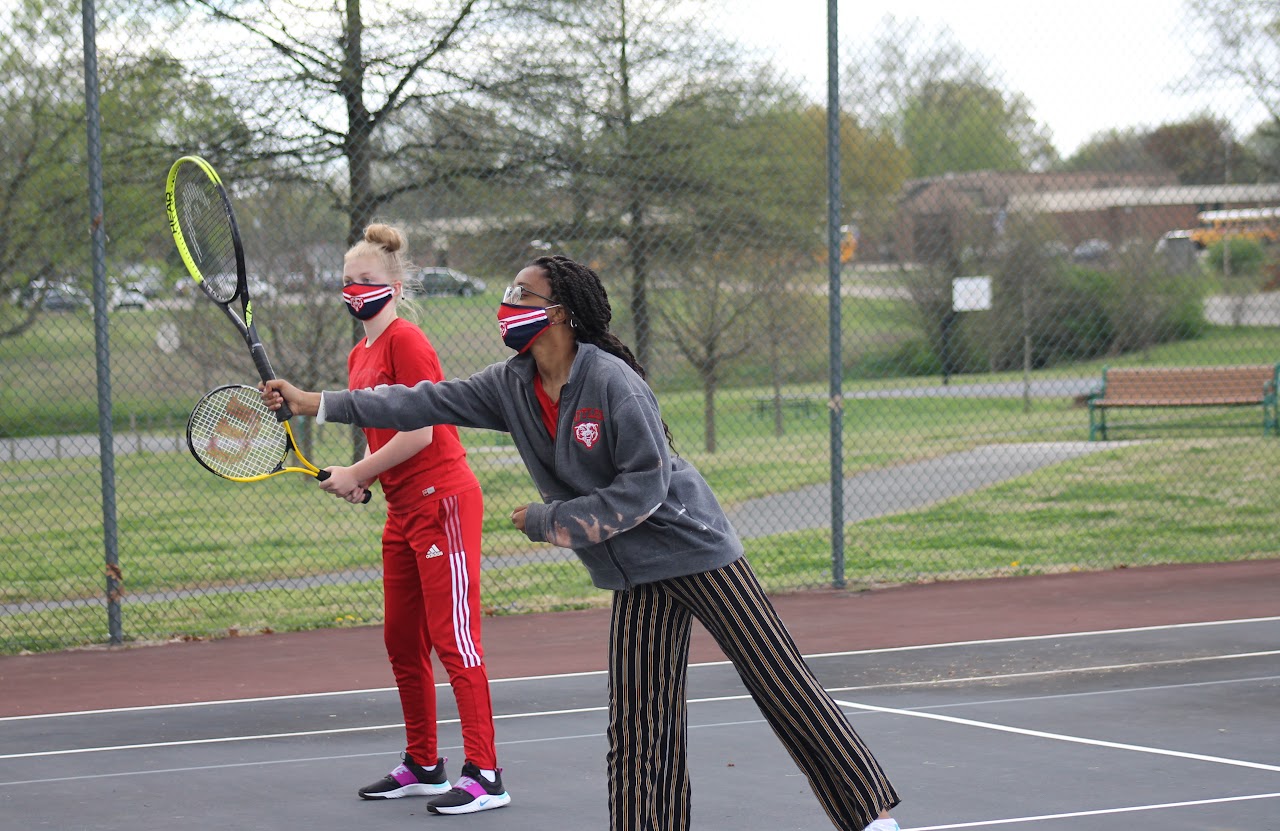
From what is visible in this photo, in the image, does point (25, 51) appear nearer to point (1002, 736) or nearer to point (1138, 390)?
point (1002, 736)

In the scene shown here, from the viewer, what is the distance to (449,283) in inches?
350

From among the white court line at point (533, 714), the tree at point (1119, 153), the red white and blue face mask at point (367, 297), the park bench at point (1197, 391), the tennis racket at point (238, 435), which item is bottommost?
the white court line at point (533, 714)

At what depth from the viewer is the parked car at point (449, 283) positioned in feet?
29.1

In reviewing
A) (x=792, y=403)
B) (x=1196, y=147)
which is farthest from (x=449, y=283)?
(x=1196, y=147)

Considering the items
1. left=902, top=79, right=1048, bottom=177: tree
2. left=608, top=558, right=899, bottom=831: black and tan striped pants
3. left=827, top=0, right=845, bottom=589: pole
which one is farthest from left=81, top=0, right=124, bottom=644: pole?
left=902, top=79, right=1048, bottom=177: tree

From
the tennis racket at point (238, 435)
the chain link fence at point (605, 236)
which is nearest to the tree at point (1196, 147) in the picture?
the chain link fence at point (605, 236)

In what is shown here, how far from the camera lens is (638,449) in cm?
355

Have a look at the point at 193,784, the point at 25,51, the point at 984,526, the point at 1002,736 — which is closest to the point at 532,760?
the point at 193,784

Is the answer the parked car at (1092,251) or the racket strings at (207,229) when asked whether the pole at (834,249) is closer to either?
the parked car at (1092,251)

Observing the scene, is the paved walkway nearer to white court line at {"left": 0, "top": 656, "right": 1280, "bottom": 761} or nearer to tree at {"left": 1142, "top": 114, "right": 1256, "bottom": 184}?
white court line at {"left": 0, "top": 656, "right": 1280, "bottom": 761}

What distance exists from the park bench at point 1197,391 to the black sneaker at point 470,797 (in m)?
12.2

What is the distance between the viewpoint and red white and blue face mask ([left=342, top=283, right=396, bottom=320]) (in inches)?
190

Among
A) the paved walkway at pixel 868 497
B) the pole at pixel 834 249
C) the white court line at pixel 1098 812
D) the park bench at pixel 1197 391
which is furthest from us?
the park bench at pixel 1197 391

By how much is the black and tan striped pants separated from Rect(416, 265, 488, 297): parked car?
5.34 metres
